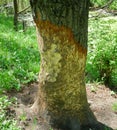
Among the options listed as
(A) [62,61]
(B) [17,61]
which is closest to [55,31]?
(A) [62,61]

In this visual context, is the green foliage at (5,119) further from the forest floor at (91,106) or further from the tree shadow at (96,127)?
the tree shadow at (96,127)

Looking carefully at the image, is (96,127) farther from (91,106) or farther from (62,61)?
(62,61)

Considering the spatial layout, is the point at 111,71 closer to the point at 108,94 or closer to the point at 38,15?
the point at 108,94

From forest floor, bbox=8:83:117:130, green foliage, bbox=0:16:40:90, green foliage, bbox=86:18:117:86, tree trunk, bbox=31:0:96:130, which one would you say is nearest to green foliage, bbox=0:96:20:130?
forest floor, bbox=8:83:117:130

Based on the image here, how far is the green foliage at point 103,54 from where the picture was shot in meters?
5.89

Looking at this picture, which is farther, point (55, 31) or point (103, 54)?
point (103, 54)

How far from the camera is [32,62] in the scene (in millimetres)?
6730

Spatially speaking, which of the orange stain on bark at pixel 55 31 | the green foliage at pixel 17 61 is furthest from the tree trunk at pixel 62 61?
the green foliage at pixel 17 61

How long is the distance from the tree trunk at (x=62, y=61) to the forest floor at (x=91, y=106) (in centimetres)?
17

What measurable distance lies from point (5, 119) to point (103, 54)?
238 cm

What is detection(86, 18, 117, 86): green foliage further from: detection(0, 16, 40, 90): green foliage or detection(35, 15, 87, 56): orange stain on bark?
detection(35, 15, 87, 56): orange stain on bark

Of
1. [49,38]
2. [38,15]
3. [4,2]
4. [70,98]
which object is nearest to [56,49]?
[49,38]

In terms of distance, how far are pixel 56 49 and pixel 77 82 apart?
0.55 meters

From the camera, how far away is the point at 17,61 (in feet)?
21.3
